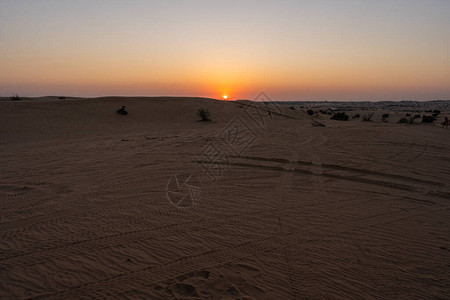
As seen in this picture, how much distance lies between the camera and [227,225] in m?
4.47

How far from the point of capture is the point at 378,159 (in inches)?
330

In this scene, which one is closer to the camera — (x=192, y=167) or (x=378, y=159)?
(x=192, y=167)

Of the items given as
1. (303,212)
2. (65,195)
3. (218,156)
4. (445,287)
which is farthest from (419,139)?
(65,195)

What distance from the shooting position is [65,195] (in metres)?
5.60

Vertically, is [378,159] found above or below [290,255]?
above

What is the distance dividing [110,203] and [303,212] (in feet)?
11.2

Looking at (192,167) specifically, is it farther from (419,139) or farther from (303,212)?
(419,139)

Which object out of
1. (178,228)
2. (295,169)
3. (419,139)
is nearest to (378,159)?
(295,169)

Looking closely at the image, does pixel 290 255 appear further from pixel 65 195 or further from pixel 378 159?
pixel 378 159

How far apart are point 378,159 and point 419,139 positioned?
439cm

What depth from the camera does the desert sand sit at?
314cm

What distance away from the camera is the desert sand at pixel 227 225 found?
3.14 meters

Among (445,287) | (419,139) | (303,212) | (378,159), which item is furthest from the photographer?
(419,139)

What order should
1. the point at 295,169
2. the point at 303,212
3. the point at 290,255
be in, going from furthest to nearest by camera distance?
the point at 295,169
the point at 303,212
the point at 290,255
